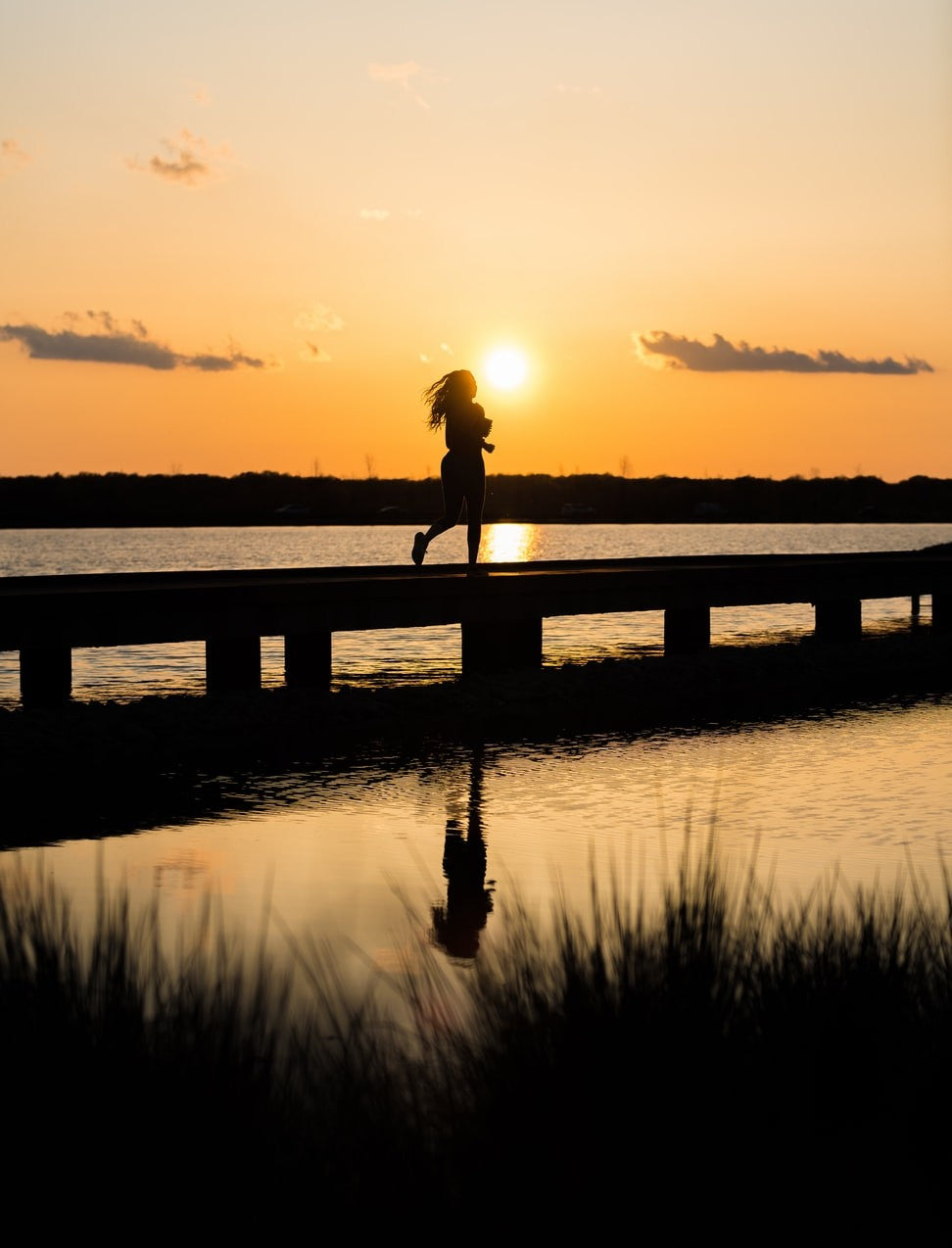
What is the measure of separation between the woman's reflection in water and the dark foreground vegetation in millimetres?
2062

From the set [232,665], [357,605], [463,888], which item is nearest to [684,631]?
[357,605]

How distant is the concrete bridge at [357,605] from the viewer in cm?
1591

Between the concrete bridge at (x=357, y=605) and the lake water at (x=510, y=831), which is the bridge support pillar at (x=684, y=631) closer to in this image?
the concrete bridge at (x=357, y=605)

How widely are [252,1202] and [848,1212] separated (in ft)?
4.67

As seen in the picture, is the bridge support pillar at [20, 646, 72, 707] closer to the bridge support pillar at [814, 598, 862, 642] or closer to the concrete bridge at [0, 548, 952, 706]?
the concrete bridge at [0, 548, 952, 706]

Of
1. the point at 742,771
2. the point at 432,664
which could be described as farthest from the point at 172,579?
the point at 742,771

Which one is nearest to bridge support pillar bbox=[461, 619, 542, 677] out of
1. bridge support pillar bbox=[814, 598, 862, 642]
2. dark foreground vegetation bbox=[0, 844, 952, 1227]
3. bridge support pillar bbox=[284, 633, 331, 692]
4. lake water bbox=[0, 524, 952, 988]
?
bridge support pillar bbox=[284, 633, 331, 692]

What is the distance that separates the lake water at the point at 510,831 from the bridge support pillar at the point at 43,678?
4539 millimetres

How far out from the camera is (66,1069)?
440 cm

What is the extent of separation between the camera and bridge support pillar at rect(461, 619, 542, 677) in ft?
67.9

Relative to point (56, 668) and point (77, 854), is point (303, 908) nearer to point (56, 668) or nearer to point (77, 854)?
point (77, 854)

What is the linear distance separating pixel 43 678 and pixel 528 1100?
13.3 metres

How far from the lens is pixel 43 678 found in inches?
663

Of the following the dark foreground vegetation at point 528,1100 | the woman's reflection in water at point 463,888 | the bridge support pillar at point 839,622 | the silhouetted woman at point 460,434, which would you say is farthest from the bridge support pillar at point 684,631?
the dark foreground vegetation at point 528,1100
